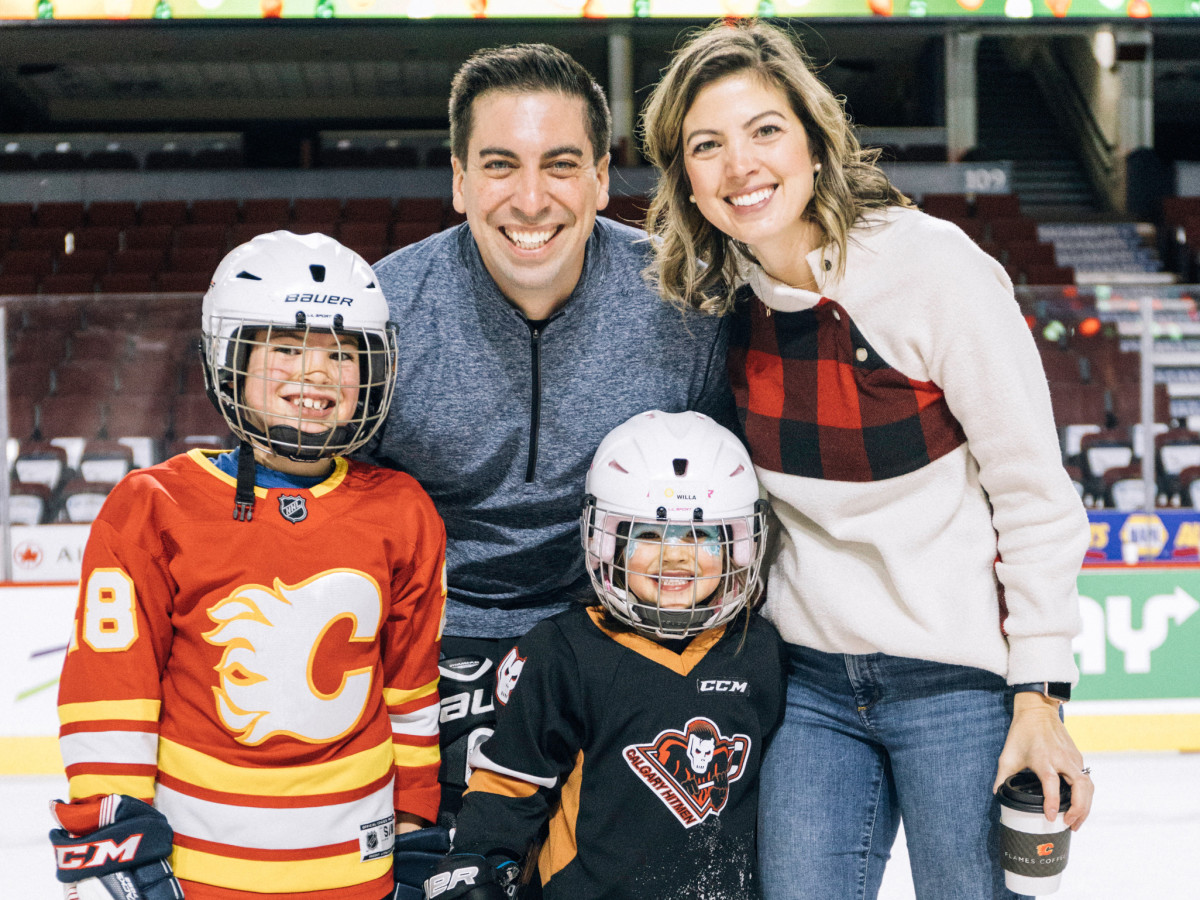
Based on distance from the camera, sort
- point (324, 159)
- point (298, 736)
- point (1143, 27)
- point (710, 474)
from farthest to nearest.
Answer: point (324, 159)
point (1143, 27)
point (710, 474)
point (298, 736)

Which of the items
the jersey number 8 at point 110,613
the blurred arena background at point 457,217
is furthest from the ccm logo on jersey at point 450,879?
the blurred arena background at point 457,217

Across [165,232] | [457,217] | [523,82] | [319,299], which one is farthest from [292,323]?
[165,232]

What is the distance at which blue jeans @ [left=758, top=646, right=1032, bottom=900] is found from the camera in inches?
57.6

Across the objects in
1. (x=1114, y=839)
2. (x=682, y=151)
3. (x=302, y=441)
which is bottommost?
(x=1114, y=839)

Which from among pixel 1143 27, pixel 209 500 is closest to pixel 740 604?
pixel 209 500

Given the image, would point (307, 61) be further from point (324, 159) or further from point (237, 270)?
point (237, 270)

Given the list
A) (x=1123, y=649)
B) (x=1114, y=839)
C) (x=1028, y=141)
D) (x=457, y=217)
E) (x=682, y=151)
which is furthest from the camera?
(x=1028, y=141)

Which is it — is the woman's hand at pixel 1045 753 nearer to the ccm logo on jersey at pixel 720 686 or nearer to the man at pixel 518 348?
the ccm logo on jersey at pixel 720 686

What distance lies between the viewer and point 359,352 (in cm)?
148

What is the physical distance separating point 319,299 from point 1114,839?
253 cm

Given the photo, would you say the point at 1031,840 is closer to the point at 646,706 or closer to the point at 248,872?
the point at 646,706

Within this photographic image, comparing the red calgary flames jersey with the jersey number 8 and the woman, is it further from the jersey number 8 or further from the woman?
the woman

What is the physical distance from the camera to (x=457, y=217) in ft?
29.1

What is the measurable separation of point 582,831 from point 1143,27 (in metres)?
10.6
